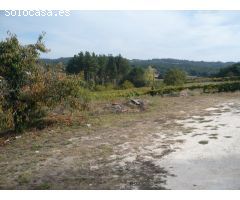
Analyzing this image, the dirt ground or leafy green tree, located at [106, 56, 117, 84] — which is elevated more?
leafy green tree, located at [106, 56, 117, 84]

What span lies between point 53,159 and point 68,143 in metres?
2.02

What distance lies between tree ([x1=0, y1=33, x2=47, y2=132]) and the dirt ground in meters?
1.12

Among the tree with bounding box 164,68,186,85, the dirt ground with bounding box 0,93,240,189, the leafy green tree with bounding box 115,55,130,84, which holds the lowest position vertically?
the dirt ground with bounding box 0,93,240,189

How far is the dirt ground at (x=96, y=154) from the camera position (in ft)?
27.1

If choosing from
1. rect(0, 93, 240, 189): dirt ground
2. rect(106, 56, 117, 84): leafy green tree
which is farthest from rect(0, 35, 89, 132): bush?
rect(106, 56, 117, 84): leafy green tree

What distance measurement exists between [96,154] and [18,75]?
6.33m

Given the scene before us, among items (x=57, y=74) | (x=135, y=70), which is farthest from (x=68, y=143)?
(x=135, y=70)

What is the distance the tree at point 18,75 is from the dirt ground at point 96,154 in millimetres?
1117

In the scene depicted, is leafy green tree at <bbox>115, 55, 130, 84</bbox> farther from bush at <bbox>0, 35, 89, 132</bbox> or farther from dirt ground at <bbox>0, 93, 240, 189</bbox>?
bush at <bbox>0, 35, 89, 132</bbox>

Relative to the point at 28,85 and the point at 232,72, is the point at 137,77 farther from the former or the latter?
the point at 28,85

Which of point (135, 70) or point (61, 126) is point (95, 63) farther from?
point (61, 126)

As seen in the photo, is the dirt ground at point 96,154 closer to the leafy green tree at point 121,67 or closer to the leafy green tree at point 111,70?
the leafy green tree at point 111,70

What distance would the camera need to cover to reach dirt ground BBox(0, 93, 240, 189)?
8273 mm

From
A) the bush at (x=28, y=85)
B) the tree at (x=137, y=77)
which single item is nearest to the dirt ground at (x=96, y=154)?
the bush at (x=28, y=85)
